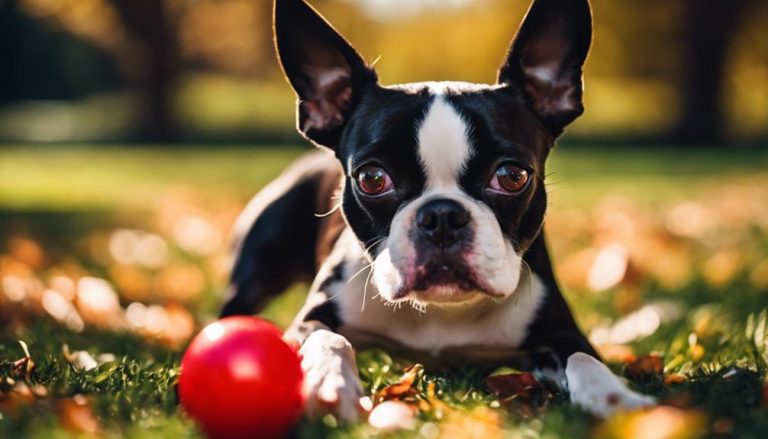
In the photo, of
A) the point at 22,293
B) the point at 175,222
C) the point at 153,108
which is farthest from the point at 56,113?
the point at 22,293

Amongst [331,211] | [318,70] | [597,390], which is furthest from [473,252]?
[318,70]

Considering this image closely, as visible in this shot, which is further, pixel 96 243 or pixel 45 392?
pixel 96 243

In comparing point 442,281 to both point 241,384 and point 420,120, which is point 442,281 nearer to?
point 420,120

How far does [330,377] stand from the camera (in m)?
2.90

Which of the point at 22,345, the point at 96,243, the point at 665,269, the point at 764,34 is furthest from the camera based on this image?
the point at 764,34

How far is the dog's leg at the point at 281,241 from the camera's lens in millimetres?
4531

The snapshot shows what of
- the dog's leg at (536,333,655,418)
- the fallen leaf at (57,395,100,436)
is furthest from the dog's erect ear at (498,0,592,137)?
the fallen leaf at (57,395,100,436)

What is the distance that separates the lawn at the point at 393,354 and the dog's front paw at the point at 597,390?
6cm

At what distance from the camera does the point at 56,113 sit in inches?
1232

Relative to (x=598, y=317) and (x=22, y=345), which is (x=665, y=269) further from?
(x=22, y=345)

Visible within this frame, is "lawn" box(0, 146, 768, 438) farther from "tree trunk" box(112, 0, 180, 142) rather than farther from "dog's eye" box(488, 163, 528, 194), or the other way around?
"tree trunk" box(112, 0, 180, 142)

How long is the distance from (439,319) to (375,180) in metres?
0.60

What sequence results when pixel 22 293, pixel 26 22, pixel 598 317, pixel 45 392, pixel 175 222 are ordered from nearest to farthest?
pixel 45 392 < pixel 22 293 < pixel 598 317 < pixel 175 222 < pixel 26 22

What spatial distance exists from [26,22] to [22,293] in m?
27.6
